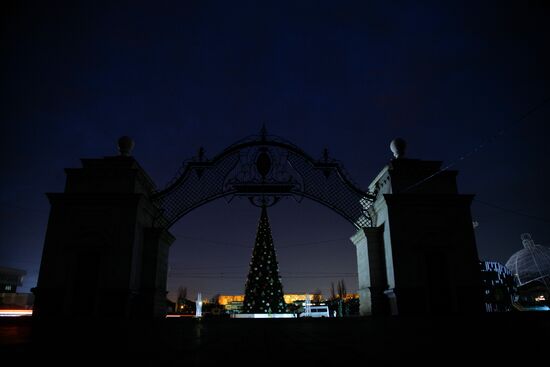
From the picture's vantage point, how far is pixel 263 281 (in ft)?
70.9

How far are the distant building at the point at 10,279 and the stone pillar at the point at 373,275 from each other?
306 feet

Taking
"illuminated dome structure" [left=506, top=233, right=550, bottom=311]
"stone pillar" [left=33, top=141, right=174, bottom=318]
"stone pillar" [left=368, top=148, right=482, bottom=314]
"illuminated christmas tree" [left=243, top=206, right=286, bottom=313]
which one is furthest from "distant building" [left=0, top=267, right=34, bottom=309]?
"illuminated dome structure" [left=506, top=233, right=550, bottom=311]

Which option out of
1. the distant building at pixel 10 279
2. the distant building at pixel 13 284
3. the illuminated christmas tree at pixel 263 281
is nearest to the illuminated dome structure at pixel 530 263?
the illuminated christmas tree at pixel 263 281

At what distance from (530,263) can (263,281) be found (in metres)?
68.1

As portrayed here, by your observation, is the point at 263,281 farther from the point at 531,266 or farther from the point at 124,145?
the point at 531,266

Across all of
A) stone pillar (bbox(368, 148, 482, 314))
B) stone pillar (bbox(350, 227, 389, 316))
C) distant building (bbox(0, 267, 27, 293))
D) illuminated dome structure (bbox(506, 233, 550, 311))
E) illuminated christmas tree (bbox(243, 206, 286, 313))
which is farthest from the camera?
distant building (bbox(0, 267, 27, 293))

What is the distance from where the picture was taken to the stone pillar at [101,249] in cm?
1268

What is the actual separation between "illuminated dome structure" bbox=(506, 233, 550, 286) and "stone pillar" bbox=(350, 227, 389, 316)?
63.0 metres

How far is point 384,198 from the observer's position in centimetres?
1410

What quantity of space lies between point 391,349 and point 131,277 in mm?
12257

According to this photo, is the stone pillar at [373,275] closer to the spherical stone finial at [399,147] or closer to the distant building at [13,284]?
the spherical stone finial at [399,147]

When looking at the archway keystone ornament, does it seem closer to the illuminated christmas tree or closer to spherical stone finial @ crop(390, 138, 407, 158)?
spherical stone finial @ crop(390, 138, 407, 158)

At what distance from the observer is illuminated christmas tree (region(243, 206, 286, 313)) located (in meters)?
21.2

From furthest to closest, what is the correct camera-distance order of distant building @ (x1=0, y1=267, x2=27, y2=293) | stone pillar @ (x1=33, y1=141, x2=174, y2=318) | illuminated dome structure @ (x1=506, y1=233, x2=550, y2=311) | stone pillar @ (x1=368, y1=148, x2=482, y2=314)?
distant building @ (x1=0, y1=267, x2=27, y2=293)
illuminated dome structure @ (x1=506, y1=233, x2=550, y2=311)
stone pillar @ (x1=368, y1=148, x2=482, y2=314)
stone pillar @ (x1=33, y1=141, x2=174, y2=318)
